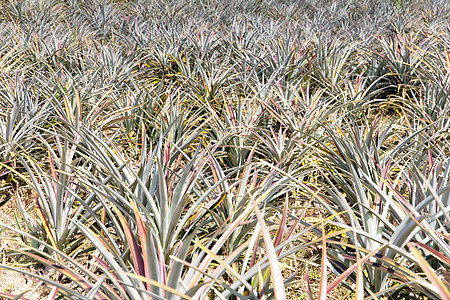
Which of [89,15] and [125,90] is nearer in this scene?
[125,90]

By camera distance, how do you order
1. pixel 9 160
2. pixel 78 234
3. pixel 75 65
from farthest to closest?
pixel 75 65 < pixel 9 160 < pixel 78 234

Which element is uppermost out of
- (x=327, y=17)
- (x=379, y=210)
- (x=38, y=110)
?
(x=327, y=17)

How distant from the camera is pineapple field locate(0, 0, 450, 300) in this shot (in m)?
1.10

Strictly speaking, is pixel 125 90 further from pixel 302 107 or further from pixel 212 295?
pixel 212 295

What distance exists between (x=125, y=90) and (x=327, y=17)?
3.93m

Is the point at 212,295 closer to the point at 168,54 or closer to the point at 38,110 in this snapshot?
the point at 38,110

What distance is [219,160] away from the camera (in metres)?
2.34

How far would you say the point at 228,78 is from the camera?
300 cm

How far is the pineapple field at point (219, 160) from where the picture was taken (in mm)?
1102

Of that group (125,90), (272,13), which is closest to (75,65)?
(125,90)

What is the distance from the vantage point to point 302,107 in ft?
8.31

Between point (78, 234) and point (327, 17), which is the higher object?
point (327, 17)

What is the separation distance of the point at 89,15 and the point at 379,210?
503 centimetres

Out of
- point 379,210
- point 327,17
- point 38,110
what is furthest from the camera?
point 327,17
